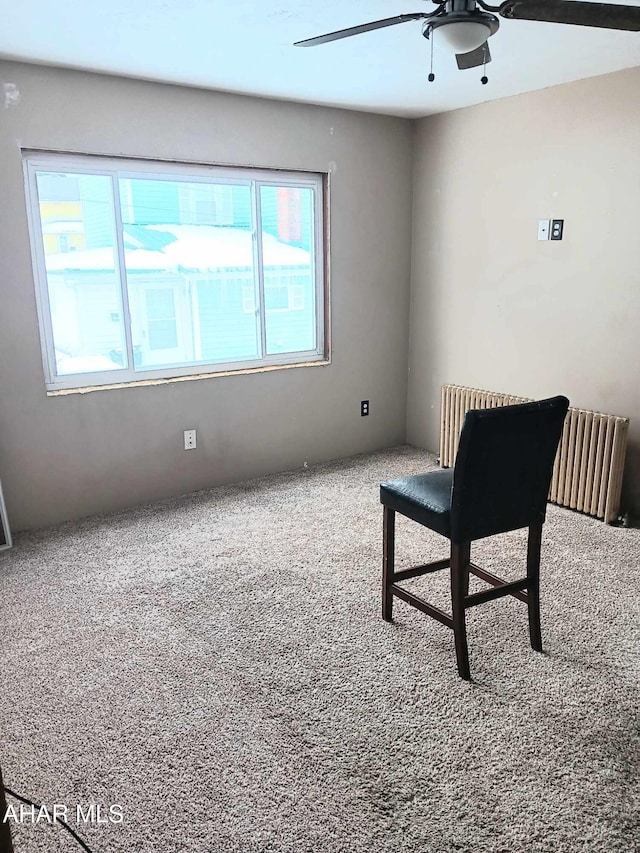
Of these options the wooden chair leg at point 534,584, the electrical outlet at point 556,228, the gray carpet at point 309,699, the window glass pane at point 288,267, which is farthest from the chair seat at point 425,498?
the window glass pane at point 288,267

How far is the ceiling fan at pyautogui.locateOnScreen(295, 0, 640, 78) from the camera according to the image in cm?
177

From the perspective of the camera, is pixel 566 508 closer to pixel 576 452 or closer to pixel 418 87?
pixel 576 452

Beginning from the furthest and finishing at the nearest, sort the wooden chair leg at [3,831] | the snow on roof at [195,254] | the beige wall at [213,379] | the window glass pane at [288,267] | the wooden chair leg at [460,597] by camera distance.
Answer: the window glass pane at [288,267]
the snow on roof at [195,254]
the beige wall at [213,379]
the wooden chair leg at [460,597]
the wooden chair leg at [3,831]

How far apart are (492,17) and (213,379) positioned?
8.43 ft

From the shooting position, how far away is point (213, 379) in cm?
400

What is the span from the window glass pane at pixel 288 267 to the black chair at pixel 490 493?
214cm

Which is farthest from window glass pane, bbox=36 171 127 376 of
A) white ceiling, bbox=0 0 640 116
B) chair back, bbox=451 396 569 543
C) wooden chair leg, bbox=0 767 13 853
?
wooden chair leg, bbox=0 767 13 853

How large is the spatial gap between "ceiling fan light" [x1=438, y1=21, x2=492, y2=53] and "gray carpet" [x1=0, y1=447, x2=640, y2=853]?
2021 millimetres

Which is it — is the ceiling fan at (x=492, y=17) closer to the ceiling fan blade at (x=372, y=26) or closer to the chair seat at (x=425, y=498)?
the ceiling fan blade at (x=372, y=26)

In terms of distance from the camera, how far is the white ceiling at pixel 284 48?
8.08ft

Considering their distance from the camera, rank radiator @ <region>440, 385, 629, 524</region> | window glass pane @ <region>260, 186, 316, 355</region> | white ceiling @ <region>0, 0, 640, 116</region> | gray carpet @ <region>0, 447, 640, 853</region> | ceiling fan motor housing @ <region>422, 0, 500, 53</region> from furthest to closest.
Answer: window glass pane @ <region>260, 186, 316, 355</region>
radiator @ <region>440, 385, 629, 524</region>
white ceiling @ <region>0, 0, 640, 116</region>
ceiling fan motor housing @ <region>422, 0, 500, 53</region>
gray carpet @ <region>0, 447, 640, 853</region>

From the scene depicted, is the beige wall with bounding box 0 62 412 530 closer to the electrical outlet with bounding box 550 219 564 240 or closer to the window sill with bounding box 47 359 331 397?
the window sill with bounding box 47 359 331 397

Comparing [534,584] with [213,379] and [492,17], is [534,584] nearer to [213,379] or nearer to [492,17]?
[492,17]

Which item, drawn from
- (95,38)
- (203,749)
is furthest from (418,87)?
(203,749)
